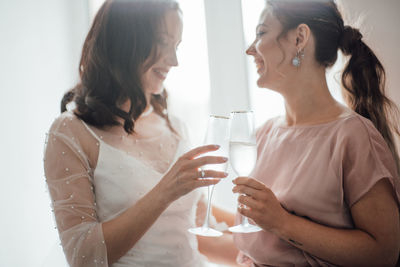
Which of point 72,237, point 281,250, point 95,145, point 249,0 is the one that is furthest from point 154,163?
point 249,0

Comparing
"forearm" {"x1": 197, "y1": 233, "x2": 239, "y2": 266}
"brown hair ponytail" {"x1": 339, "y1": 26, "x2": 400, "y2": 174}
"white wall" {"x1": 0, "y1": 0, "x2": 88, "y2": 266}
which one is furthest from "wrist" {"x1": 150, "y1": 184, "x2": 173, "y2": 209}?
"white wall" {"x1": 0, "y1": 0, "x2": 88, "y2": 266}

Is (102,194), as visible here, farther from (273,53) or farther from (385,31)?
(385,31)

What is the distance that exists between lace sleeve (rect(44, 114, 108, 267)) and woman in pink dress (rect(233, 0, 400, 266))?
1.44 ft

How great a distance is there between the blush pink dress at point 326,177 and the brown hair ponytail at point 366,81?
18cm

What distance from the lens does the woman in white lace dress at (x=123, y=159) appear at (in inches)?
42.8

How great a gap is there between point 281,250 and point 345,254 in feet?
0.58

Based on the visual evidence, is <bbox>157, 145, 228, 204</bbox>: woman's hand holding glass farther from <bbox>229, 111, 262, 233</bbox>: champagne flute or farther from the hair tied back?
the hair tied back

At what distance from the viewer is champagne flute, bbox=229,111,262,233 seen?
94 centimetres

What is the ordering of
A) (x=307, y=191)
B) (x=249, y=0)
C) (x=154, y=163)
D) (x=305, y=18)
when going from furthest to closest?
1. (x=249, y=0)
2. (x=154, y=163)
3. (x=305, y=18)
4. (x=307, y=191)

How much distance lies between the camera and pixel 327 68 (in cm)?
127

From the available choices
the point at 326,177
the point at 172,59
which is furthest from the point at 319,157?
the point at 172,59

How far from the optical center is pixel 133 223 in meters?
1.06

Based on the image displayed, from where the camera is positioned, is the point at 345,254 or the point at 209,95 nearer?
the point at 345,254

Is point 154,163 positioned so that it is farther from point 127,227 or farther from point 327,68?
point 327,68
